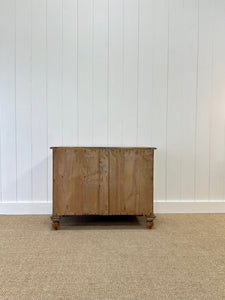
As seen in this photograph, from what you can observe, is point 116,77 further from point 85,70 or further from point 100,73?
point 85,70

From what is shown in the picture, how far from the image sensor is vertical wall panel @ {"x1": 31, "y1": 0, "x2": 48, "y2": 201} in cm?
217

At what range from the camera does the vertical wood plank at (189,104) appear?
7.37ft

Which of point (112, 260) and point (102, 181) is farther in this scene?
point (102, 181)

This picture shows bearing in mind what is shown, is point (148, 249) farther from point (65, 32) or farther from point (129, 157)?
point (65, 32)

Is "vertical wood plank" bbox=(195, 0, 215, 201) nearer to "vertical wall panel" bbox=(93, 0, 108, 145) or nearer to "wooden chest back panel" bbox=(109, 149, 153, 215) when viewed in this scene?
"wooden chest back panel" bbox=(109, 149, 153, 215)

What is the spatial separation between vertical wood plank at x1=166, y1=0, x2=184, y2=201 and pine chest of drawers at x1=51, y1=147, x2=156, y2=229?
1.67ft

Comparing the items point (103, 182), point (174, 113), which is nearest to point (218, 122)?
point (174, 113)

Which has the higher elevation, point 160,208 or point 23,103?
point 23,103

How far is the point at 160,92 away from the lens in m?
2.24

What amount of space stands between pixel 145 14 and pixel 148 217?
1815mm

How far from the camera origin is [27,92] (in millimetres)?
2180

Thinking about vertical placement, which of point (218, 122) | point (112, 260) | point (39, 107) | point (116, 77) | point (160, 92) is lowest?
point (112, 260)

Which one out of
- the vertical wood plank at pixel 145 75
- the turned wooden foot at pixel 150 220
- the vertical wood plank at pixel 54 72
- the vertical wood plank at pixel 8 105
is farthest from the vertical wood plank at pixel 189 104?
the vertical wood plank at pixel 8 105

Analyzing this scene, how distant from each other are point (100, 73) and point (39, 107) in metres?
0.64
